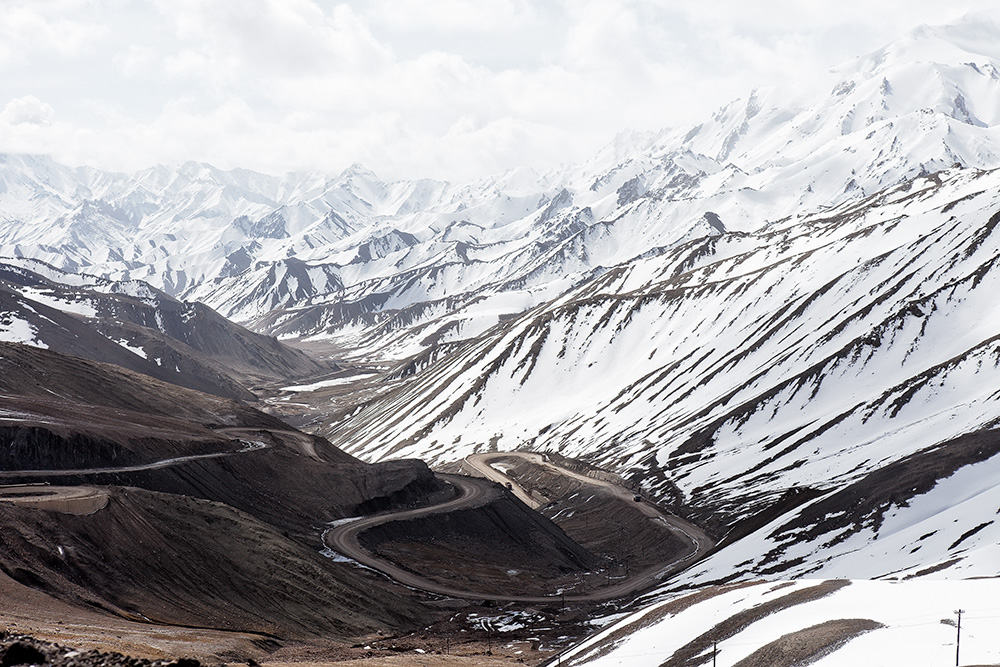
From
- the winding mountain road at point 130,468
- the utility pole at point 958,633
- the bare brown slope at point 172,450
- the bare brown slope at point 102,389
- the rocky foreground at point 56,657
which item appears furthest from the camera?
the bare brown slope at point 102,389

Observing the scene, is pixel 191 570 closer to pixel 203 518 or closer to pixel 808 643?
pixel 203 518

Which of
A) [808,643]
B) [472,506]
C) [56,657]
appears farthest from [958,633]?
[472,506]

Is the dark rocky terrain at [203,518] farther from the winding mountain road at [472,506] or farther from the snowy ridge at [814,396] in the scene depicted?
the snowy ridge at [814,396]

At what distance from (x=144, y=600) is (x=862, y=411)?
106608mm

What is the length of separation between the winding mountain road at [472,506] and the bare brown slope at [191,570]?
20.4 ft

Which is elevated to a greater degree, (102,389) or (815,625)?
(102,389)

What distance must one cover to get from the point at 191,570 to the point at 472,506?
47.1 meters

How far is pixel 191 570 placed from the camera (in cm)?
6419

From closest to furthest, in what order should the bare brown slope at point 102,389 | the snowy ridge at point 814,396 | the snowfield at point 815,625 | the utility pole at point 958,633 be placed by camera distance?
the utility pole at point 958,633 → the snowfield at point 815,625 → the snowy ridge at point 814,396 → the bare brown slope at point 102,389

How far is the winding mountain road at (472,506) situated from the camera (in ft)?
276

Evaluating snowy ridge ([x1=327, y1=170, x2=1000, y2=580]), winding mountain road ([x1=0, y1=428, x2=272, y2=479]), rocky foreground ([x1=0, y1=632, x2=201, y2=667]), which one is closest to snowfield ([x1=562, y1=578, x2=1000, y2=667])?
rocky foreground ([x1=0, y1=632, x2=201, y2=667])

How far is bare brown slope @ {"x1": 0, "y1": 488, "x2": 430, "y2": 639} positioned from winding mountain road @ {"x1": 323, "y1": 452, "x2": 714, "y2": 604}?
6.20m

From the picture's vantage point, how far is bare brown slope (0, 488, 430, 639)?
5575 centimetres

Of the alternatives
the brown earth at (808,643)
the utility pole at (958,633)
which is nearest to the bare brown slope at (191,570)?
the brown earth at (808,643)
